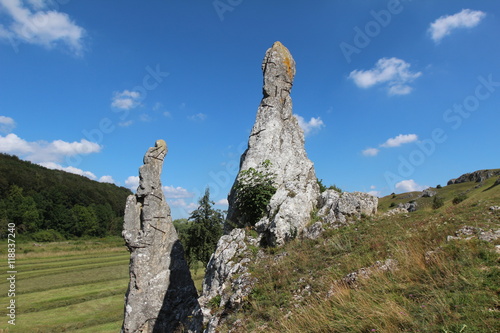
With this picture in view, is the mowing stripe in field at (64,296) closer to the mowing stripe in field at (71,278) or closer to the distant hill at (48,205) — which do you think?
the mowing stripe in field at (71,278)

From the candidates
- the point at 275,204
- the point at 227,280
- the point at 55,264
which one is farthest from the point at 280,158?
the point at 55,264

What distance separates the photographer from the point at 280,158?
17.0 metres

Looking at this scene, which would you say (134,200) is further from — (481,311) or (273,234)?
(481,311)

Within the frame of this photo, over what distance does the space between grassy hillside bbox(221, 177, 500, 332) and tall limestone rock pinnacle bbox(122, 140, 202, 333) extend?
214 inches

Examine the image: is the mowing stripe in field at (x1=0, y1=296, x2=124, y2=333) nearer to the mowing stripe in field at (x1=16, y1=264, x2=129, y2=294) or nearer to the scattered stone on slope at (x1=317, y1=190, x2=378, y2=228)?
the mowing stripe in field at (x1=16, y1=264, x2=129, y2=294)

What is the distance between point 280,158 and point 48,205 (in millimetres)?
107489

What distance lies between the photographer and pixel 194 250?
72.3 ft

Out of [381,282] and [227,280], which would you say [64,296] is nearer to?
[227,280]

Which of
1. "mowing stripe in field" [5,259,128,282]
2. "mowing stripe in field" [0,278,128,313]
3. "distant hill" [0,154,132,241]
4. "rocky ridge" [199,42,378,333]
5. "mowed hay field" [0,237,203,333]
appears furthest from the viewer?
"distant hill" [0,154,132,241]

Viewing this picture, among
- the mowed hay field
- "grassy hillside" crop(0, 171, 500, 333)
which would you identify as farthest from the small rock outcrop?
"grassy hillside" crop(0, 171, 500, 333)

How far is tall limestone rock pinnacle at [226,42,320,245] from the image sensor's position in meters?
13.2

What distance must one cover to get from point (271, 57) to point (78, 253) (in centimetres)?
5569

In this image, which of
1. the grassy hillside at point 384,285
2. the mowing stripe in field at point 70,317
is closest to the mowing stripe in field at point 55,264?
the mowing stripe in field at point 70,317

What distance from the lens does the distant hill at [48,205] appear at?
84562 mm
